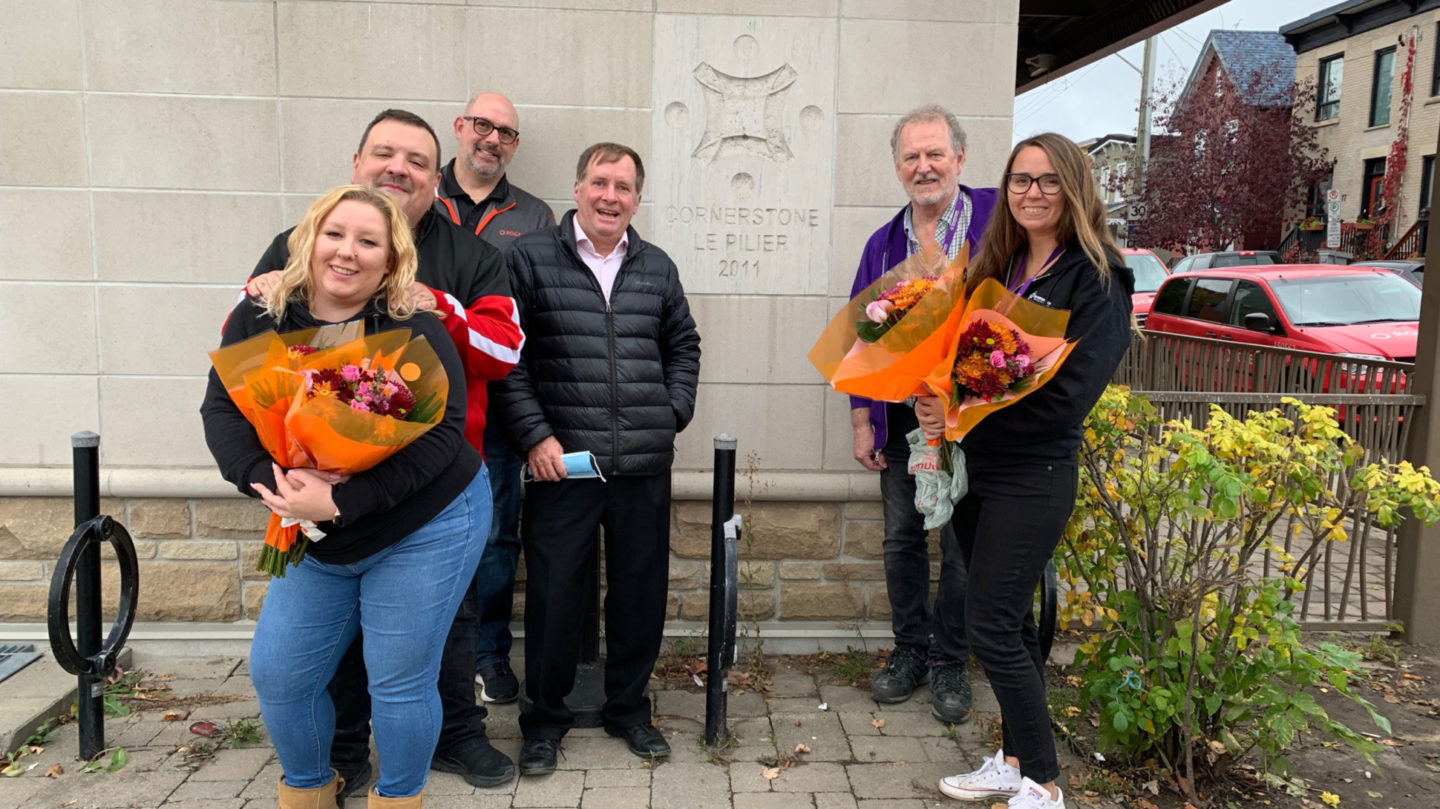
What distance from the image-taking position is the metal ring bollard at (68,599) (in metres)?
2.99

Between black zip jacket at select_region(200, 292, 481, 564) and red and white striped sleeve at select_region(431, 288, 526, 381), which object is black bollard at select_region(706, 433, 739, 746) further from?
black zip jacket at select_region(200, 292, 481, 564)

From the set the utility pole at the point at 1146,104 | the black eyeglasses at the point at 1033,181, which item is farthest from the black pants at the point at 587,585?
the utility pole at the point at 1146,104

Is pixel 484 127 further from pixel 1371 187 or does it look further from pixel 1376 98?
pixel 1376 98

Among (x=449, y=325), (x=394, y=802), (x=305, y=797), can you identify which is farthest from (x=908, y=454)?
(x=305, y=797)

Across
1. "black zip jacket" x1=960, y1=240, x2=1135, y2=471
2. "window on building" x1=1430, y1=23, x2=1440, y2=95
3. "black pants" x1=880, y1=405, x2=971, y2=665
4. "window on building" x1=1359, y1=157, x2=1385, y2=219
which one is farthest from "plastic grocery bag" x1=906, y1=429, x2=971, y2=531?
"window on building" x1=1359, y1=157, x2=1385, y2=219

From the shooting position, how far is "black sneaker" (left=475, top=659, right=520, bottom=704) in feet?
12.4

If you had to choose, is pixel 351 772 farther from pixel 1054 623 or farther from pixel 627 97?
pixel 627 97

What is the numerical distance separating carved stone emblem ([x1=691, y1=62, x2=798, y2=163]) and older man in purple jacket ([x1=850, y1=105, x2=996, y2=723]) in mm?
602

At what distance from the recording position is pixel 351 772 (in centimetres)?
306

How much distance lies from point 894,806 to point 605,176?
227 centimetres

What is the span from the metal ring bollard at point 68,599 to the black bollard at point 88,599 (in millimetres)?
34

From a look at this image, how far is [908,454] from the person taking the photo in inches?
146

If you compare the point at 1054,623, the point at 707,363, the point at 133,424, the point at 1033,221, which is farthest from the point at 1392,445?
the point at 133,424

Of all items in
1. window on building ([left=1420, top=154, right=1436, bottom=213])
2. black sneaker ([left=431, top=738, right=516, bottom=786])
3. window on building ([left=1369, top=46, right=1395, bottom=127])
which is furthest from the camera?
window on building ([left=1369, top=46, right=1395, bottom=127])
